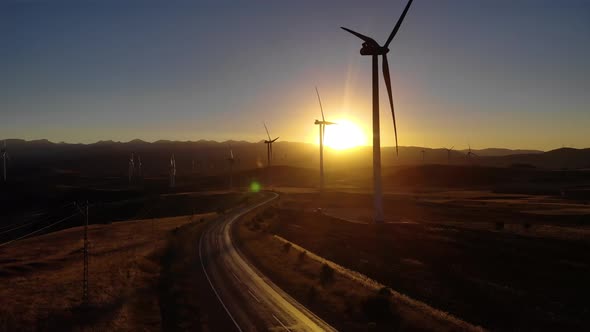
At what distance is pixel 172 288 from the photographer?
43.4 meters

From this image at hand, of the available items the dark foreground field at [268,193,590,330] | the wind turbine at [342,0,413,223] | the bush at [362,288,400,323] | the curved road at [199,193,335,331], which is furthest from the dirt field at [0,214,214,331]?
the wind turbine at [342,0,413,223]

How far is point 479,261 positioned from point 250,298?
2801cm

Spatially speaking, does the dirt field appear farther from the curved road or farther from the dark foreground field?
the dark foreground field

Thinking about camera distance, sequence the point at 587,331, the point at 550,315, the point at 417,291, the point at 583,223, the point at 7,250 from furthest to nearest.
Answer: the point at 583,223 < the point at 7,250 < the point at 417,291 < the point at 550,315 < the point at 587,331

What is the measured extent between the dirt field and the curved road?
5.41 meters

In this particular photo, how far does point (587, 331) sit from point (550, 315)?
327 centimetres

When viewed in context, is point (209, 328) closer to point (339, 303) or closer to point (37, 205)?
point (339, 303)

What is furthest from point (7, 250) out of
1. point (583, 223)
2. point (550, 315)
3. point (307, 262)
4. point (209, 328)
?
point (583, 223)

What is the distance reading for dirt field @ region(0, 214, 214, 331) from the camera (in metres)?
31.7

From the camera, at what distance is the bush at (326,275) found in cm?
4517

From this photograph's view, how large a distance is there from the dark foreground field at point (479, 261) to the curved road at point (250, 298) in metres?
11.1

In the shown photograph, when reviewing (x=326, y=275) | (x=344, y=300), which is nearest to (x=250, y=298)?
(x=344, y=300)

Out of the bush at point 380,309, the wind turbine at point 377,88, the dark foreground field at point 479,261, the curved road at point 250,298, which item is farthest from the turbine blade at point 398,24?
the bush at point 380,309

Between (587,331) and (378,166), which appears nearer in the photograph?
(587,331)
